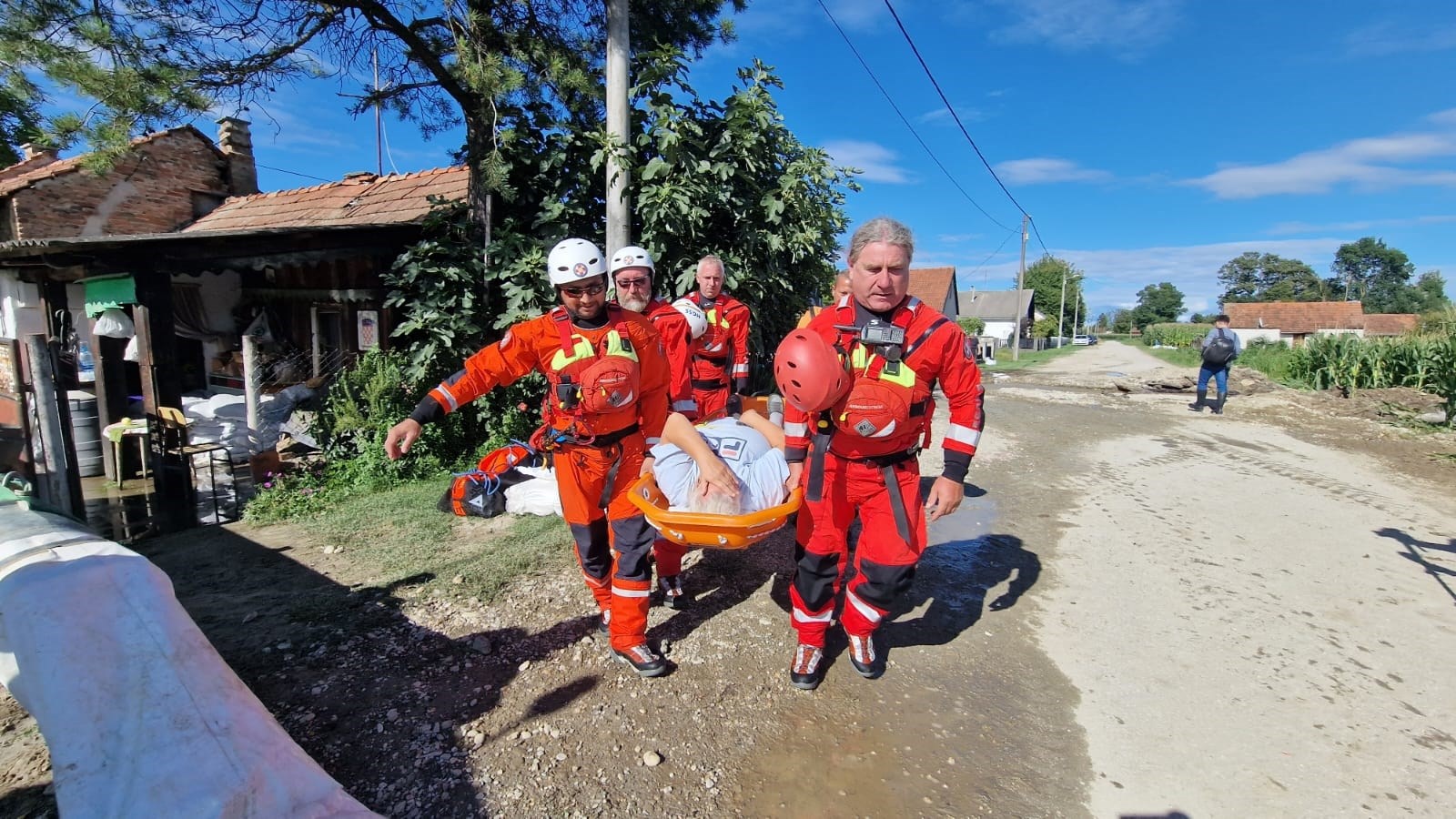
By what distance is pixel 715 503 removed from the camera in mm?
2826

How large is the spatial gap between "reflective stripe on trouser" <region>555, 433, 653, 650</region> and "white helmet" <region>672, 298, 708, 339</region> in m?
1.68

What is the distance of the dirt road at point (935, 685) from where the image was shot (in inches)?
96.2

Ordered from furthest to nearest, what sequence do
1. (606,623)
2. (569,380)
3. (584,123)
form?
(584,123) → (606,623) → (569,380)

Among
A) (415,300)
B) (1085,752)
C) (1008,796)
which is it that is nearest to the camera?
(1008,796)

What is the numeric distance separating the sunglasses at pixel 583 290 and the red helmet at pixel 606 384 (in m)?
0.32

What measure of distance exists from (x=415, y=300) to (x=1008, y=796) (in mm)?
6725

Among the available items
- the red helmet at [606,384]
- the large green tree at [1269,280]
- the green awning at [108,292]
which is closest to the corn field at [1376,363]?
the red helmet at [606,384]

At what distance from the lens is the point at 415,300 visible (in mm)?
6875

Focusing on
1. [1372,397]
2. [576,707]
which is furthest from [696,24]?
[1372,397]

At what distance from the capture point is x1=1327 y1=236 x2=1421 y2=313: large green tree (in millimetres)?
91938

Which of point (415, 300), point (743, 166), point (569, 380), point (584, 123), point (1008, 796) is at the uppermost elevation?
point (584, 123)

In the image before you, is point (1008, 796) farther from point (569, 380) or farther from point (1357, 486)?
point (1357, 486)

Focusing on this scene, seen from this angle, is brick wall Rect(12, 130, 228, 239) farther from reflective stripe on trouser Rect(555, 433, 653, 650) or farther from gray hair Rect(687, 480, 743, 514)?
Result: gray hair Rect(687, 480, 743, 514)

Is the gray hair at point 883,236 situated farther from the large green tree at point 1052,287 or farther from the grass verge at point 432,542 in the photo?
the large green tree at point 1052,287
